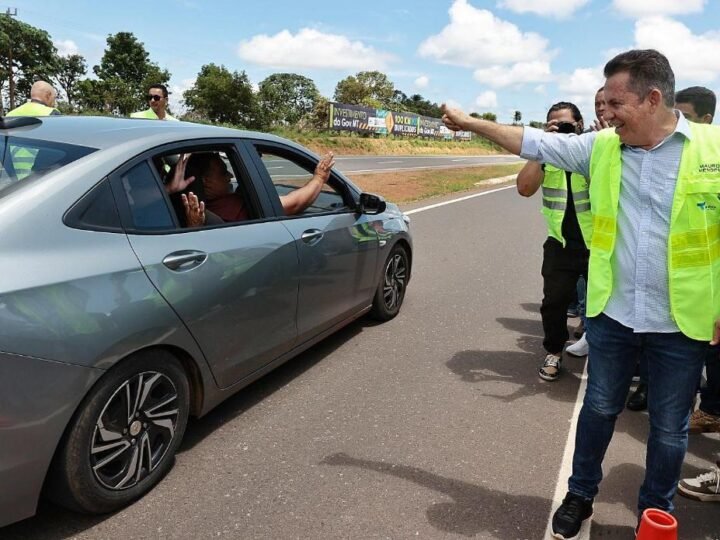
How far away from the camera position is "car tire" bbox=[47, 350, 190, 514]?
91.2 inches

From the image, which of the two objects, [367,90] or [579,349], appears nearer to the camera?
[579,349]

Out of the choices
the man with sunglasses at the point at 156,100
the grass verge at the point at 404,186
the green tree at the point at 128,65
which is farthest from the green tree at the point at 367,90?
the man with sunglasses at the point at 156,100

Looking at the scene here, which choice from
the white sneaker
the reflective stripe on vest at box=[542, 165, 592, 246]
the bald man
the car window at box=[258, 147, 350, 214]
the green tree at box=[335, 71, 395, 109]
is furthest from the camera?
the green tree at box=[335, 71, 395, 109]

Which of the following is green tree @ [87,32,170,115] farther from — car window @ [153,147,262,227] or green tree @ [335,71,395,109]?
car window @ [153,147,262,227]

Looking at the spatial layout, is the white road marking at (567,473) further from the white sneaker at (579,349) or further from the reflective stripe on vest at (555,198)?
the reflective stripe on vest at (555,198)

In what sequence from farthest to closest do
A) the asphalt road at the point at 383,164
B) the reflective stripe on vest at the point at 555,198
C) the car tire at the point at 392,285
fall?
the asphalt road at the point at 383,164 < the car tire at the point at 392,285 < the reflective stripe on vest at the point at 555,198

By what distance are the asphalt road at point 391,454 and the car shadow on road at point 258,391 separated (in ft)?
0.04

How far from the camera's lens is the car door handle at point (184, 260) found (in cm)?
270

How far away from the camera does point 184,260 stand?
2.77 metres

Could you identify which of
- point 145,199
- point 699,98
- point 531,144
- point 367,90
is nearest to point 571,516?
point 531,144

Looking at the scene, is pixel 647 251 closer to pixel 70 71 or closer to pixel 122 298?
pixel 122 298

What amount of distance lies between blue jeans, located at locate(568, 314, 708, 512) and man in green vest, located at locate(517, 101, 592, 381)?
154cm

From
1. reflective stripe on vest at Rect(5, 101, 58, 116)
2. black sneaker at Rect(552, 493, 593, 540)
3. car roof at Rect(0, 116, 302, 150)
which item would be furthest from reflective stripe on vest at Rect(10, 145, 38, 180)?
reflective stripe on vest at Rect(5, 101, 58, 116)

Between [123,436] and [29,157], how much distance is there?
4.28 ft
